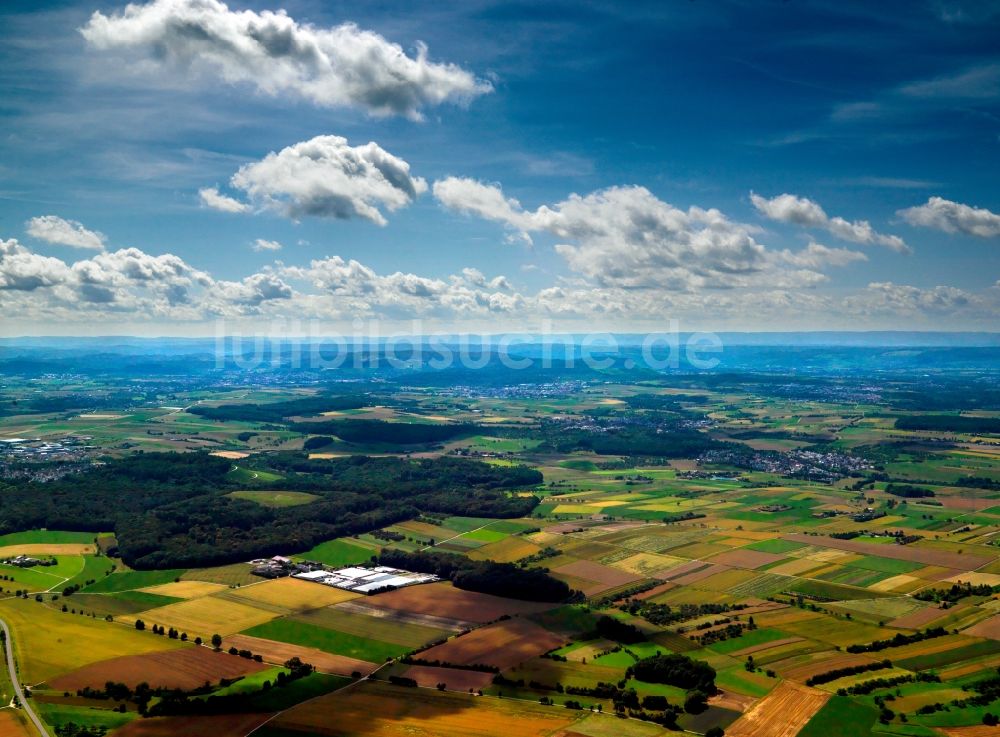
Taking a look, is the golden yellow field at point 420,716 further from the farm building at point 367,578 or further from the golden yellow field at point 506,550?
the golden yellow field at point 506,550

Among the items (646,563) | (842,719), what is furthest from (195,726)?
(646,563)

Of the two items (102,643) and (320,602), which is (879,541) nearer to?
(320,602)

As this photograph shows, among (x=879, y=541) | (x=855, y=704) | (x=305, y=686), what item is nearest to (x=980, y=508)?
(x=879, y=541)

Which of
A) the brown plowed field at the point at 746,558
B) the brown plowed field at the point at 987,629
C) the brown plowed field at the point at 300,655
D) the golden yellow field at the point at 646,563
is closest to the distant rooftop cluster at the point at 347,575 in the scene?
the brown plowed field at the point at 300,655

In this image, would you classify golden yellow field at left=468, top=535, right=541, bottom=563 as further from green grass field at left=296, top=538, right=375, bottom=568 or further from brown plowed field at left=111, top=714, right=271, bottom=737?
brown plowed field at left=111, top=714, right=271, bottom=737

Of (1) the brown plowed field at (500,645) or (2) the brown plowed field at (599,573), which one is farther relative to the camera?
(2) the brown plowed field at (599,573)

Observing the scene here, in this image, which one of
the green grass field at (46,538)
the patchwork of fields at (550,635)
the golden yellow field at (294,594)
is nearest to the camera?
the patchwork of fields at (550,635)

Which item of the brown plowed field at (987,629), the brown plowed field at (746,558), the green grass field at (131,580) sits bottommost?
the green grass field at (131,580)

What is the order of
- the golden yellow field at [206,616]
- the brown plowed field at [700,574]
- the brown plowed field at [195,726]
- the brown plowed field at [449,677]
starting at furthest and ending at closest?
the brown plowed field at [700,574]
the golden yellow field at [206,616]
the brown plowed field at [449,677]
the brown plowed field at [195,726]
